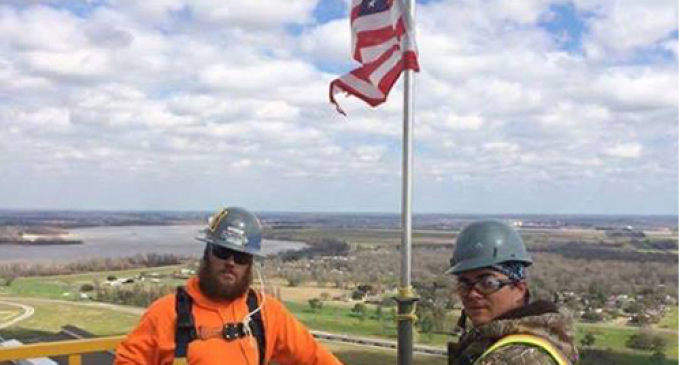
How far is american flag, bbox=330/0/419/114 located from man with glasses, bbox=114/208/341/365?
3211 millimetres

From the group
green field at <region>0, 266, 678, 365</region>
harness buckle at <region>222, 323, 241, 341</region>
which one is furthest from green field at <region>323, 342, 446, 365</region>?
harness buckle at <region>222, 323, 241, 341</region>

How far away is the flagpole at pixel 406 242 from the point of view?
5879 mm

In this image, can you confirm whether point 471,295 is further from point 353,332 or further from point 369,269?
point 369,269

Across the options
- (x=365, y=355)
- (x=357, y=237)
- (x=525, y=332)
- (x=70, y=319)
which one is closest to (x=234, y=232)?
(x=525, y=332)

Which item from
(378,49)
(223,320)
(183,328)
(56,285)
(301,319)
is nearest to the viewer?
(183,328)

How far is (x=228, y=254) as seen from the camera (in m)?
3.71

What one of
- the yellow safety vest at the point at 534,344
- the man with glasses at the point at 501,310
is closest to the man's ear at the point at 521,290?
the man with glasses at the point at 501,310

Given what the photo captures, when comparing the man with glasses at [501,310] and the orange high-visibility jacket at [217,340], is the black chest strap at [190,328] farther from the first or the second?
the man with glasses at [501,310]

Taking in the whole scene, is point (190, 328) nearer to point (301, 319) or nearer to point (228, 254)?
point (228, 254)

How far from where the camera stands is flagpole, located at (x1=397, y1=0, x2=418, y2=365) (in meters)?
5.88

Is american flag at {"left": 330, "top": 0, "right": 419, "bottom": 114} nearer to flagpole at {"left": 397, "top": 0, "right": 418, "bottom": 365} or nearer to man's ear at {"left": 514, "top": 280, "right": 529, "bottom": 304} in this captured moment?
flagpole at {"left": 397, "top": 0, "right": 418, "bottom": 365}

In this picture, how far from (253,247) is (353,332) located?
32.2 meters

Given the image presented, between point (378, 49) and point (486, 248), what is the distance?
184 inches

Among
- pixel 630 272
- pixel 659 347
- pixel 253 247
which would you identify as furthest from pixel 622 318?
pixel 253 247
